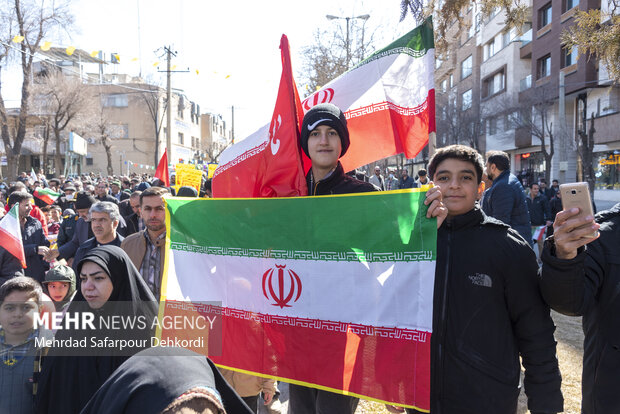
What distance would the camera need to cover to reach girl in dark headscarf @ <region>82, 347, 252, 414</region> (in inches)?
55.7

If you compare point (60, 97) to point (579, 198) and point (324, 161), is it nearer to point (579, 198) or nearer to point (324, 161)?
point (324, 161)

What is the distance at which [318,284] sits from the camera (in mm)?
2713

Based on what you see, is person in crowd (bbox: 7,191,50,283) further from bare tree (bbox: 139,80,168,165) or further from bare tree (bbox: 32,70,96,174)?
bare tree (bbox: 139,80,168,165)

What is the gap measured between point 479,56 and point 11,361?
4431 centimetres

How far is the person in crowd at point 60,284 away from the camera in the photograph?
14.5ft

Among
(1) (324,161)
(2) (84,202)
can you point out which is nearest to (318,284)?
(1) (324,161)

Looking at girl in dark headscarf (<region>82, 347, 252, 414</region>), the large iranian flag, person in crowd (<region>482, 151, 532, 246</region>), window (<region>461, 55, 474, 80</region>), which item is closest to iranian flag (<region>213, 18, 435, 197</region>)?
the large iranian flag

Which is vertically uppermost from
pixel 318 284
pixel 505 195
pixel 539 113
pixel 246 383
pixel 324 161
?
pixel 539 113

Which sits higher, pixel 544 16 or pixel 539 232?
pixel 544 16

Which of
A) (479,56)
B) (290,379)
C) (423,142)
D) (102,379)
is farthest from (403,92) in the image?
(479,56)

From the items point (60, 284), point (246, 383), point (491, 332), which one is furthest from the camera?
point (60, 284)

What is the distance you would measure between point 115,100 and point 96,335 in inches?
2422

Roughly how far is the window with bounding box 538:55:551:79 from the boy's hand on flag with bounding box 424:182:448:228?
32.7m

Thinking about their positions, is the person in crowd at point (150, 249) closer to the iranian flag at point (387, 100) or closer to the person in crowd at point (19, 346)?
the person in crowd at point (19, 346)
